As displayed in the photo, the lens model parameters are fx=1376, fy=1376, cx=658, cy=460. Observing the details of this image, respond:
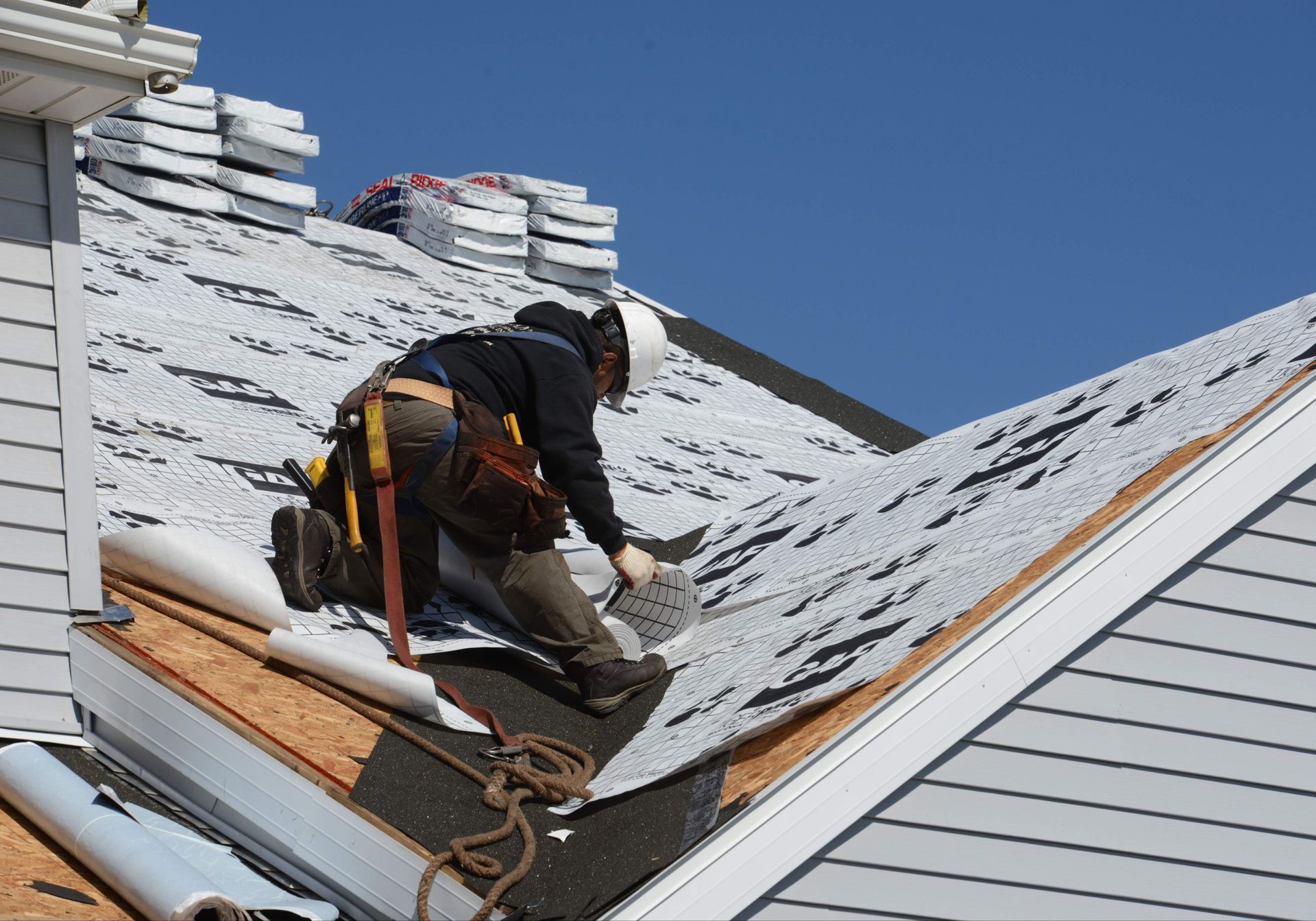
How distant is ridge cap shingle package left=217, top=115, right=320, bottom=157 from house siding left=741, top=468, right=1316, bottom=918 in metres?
10.3

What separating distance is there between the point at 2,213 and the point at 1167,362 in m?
4.42

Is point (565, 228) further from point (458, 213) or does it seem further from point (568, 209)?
point (458, 213)

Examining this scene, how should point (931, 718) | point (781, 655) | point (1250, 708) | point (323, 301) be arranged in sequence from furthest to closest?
point (323, 301) → point (781, 655) → point (1250, 708) → point (931, 718)

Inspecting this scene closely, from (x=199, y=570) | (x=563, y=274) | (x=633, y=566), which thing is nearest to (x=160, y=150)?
(x=563, y=274)

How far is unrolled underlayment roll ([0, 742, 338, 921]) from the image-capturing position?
3119 millimetres

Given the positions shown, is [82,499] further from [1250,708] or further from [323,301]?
[323,301]

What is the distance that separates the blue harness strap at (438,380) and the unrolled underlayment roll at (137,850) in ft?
5.09

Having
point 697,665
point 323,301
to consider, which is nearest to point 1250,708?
point 697,665

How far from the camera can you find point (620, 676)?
482 cm

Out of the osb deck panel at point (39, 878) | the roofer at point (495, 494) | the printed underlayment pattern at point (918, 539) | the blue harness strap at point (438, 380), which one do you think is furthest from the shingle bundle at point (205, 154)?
the osb deck panel at point (39, 878)

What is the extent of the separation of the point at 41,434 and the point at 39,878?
1.42 m

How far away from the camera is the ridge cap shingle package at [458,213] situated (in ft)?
42.6

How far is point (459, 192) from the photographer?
43.8ft

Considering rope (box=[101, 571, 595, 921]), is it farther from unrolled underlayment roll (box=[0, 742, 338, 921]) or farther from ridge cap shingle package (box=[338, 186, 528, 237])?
ridge cap shingle package (box=[338, 186, 528, 237])
